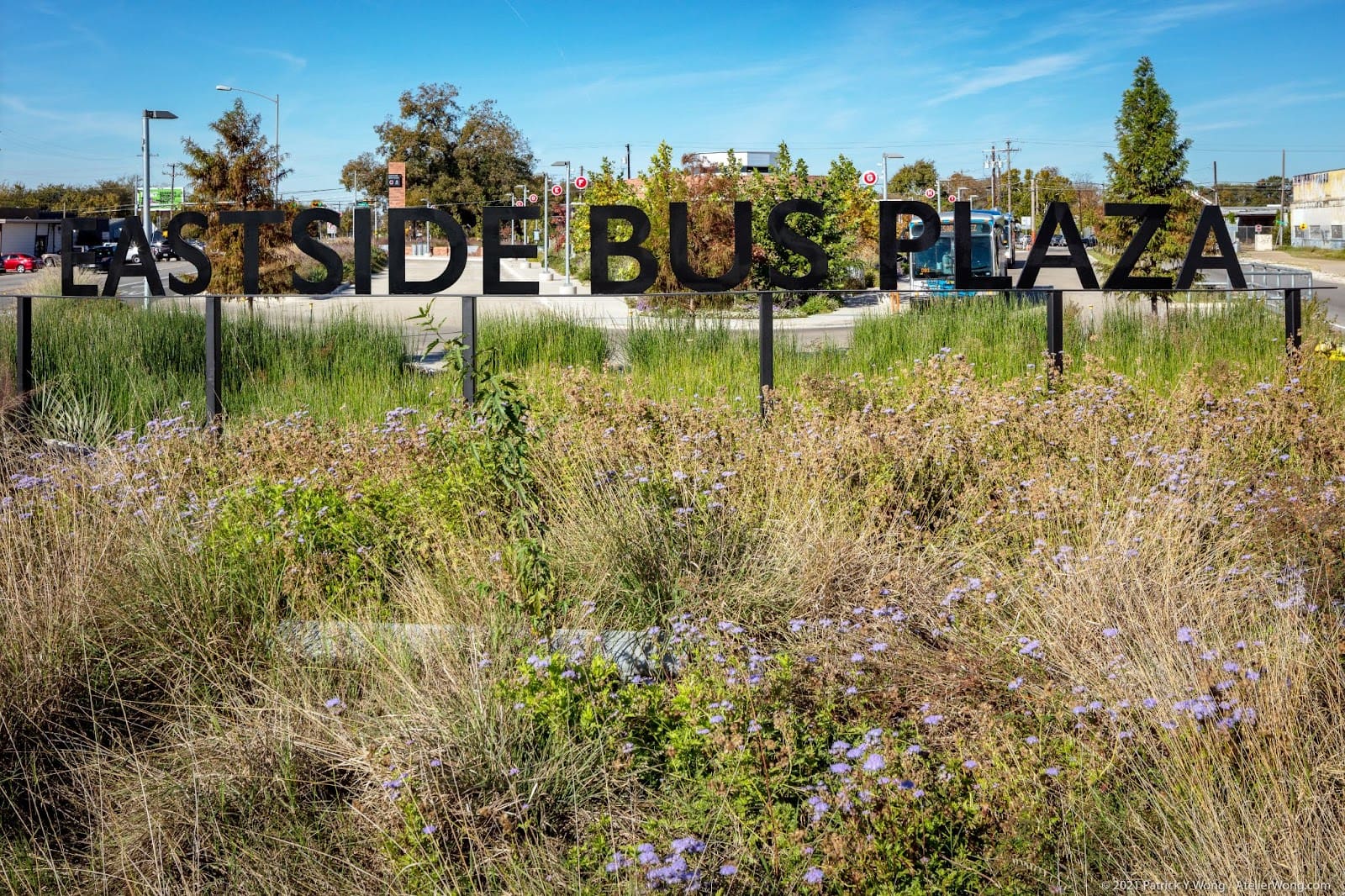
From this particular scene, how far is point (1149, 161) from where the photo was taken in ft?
70.3

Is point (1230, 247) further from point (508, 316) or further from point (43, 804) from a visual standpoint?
point (43, 804)

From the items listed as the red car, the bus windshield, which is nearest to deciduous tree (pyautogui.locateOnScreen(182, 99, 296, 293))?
the bus windshield

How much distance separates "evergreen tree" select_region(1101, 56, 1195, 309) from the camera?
21.4 metres

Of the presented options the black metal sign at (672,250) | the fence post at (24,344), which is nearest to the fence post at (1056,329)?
the black metal sign at (672,250)

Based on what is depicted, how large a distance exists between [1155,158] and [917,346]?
11.8 meters

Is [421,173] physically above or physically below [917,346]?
above

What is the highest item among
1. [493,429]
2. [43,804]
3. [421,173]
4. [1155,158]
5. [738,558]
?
[421,173]

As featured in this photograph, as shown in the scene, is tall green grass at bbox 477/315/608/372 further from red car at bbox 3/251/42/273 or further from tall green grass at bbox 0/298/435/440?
red car at bbox 3/251/42/273

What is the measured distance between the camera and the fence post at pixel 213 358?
9.24m

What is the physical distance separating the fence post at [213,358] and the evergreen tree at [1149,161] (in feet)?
55.6

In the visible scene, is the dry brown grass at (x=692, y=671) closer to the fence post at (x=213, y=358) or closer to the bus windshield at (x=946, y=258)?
the fence post at (x=213, y=358)

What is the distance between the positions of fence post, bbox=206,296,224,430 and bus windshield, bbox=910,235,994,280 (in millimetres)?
27499

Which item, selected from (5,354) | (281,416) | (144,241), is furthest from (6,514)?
(5,354)

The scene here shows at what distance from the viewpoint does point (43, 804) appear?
353cm
